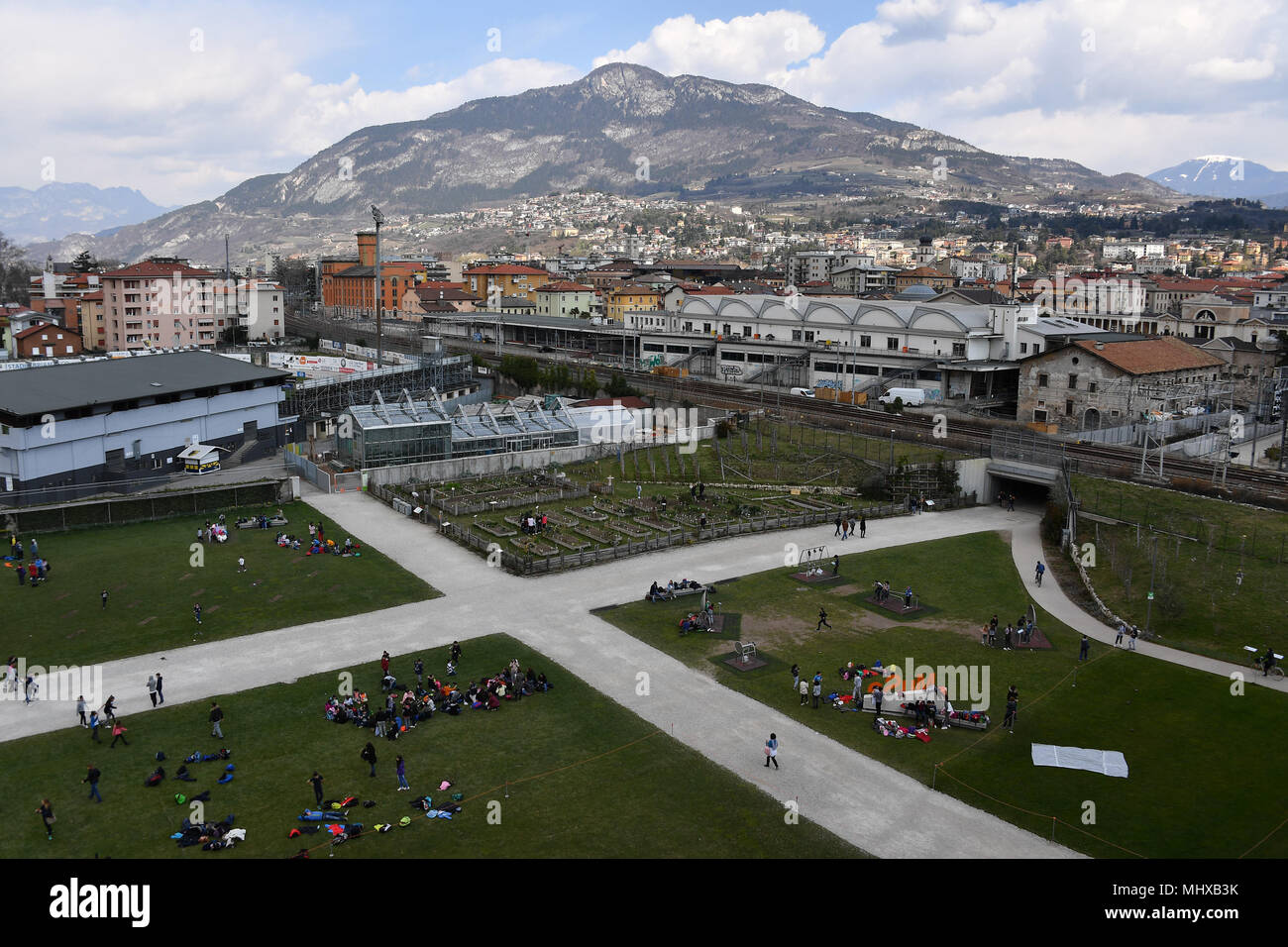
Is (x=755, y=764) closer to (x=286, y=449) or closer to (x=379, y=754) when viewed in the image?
(x=379, y=754)

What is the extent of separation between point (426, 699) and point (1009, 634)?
59.0 ft

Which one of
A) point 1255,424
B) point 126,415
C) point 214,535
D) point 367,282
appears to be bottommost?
point 214,535

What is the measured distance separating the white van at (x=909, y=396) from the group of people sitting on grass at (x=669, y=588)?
39.7m

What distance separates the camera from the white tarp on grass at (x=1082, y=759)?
69.2 feet

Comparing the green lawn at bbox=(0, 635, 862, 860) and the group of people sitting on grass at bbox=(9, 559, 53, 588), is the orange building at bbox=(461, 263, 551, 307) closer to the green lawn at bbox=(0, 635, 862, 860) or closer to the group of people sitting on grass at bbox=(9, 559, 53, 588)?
the group of people sitting on grass at bbox=(9, 559, 53, 588)

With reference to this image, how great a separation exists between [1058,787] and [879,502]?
26.7m

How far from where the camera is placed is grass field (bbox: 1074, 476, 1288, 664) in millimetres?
29547

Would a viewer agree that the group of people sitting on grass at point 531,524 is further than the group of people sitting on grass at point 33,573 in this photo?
Yes

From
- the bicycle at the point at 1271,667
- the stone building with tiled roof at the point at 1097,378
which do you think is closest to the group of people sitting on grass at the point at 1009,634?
the bicycle at the point at 1271,667

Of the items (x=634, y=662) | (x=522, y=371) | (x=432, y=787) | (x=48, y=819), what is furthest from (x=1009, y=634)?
(x=522, y=371)

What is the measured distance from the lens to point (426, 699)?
23.8 metres

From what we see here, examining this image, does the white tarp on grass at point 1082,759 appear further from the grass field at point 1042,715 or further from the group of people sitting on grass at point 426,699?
the group of people sitting on grass at point 426,699

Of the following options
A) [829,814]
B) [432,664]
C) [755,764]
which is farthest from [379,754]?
[829,814]

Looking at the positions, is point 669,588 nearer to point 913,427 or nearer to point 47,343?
point 913,427
